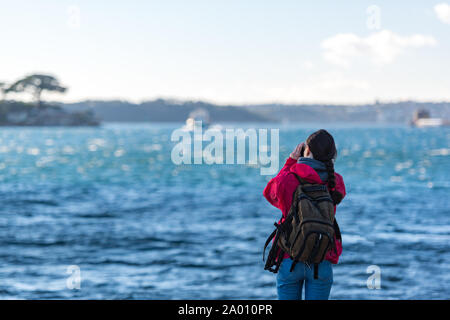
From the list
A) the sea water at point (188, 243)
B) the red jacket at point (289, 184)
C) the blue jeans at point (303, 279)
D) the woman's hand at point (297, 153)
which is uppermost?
the woman's hand at point (297, 153)

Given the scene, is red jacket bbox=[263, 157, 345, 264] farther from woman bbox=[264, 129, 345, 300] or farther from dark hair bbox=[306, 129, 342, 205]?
dark hair bbox=[306, 129, 342, 205]

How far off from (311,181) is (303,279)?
835 millimetres

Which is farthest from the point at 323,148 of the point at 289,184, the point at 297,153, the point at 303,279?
the point at 303,279

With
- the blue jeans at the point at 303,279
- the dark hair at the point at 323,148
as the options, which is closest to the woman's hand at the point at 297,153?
the dark hair at the point at 323,148

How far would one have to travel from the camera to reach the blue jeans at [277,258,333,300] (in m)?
5.21

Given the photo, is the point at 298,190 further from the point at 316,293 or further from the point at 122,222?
the point at 122,222

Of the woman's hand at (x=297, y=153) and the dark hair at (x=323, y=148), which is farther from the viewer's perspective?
the woman's hand at (x=297, y=153)

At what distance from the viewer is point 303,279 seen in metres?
5.28

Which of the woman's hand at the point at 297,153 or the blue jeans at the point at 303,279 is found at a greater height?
the woman's hand at the point at 297,153

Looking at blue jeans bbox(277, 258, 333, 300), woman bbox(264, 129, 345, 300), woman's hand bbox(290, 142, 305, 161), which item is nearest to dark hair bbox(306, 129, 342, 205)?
woman bbox(264, 129, 345, 300)

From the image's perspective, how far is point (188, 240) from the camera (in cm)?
2419

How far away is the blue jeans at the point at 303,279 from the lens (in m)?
5.21

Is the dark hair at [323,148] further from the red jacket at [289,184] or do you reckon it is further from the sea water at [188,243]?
the sea water at [188,243]

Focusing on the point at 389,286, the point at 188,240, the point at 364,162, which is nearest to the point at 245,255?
the point at 188,240
